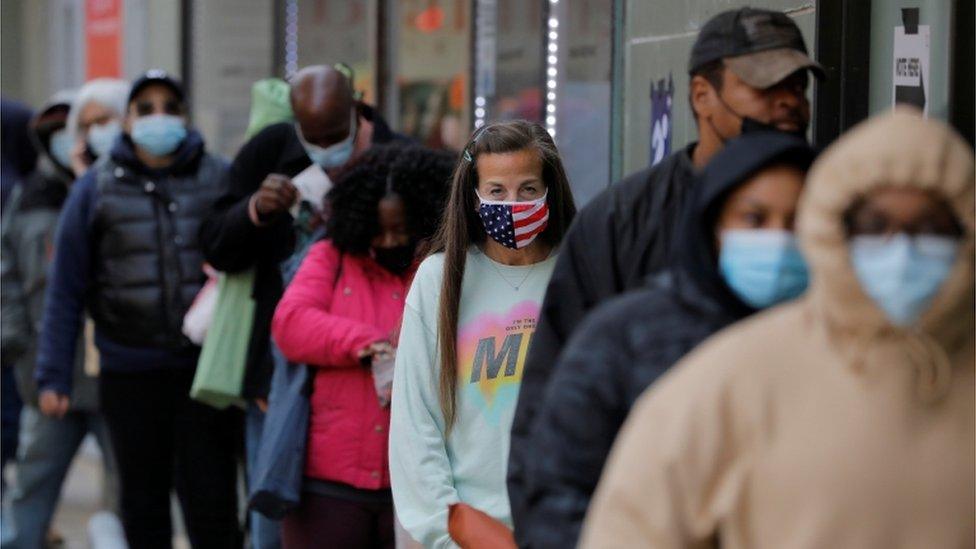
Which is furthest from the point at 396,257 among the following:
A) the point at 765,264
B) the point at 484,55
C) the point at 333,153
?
the point at 484,55

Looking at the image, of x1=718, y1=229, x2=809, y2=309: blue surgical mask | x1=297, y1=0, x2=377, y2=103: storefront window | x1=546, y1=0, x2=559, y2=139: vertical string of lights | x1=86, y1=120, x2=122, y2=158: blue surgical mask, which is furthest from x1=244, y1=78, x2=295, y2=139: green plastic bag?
x1=718, y1=229, x2=809, y2=309: blue surgical mask

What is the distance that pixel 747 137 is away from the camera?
8.83ft

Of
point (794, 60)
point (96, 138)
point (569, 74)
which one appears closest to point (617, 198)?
point (794, 60)

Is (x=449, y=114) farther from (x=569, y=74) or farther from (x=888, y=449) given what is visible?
(x=888, y=449)

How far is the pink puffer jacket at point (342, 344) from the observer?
5.00 m

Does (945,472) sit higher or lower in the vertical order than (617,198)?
lower

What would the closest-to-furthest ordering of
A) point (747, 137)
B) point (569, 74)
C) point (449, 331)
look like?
point (747, 137), point (449, 331), point (569, 74)

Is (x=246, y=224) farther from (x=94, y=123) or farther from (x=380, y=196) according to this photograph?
(x=94, y=123)

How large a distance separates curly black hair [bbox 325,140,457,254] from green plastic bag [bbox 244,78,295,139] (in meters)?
1.26

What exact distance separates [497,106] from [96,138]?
182 centimetres

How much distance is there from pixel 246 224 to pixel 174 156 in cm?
100

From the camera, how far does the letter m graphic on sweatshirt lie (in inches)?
161

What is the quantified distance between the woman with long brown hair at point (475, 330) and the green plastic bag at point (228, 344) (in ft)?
6.91

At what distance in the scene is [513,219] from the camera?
4.08 metres
